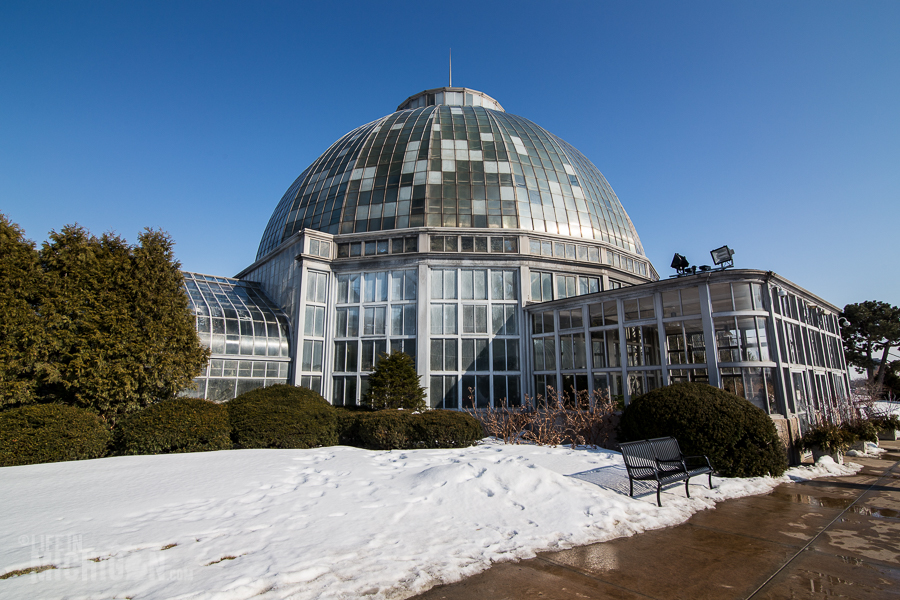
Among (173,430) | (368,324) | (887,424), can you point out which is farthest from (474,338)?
(887,424)

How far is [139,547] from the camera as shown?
6.32 metres

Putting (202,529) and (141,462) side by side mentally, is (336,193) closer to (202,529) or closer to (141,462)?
(141,462)

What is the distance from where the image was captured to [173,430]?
556 inches

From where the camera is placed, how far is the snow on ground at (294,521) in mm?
5402

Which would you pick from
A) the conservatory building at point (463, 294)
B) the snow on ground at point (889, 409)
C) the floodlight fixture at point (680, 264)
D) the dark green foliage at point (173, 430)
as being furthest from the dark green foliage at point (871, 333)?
the dark green foliage at point (173, 430)

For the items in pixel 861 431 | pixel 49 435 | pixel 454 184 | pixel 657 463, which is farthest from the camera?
pixel 454 184

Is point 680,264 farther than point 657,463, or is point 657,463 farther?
point 680,264

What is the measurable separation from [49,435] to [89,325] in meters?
3.63

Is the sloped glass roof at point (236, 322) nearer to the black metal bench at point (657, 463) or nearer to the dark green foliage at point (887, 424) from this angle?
the black metal bench at point (657, 463)

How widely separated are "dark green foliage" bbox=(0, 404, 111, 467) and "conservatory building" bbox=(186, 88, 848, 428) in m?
10.1

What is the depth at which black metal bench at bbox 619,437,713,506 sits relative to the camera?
373 inches

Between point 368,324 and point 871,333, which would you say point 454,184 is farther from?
point 871,333

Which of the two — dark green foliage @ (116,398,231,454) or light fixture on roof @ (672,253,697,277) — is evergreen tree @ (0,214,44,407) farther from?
light fixture on roof @ (672,253,697,277)

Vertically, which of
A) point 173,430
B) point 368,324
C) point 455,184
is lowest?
point 173,430
